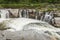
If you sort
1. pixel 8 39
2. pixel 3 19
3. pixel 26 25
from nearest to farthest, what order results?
pixel 8 39 < pixel 26 25 < pixel 3 19

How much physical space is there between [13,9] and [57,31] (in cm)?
773

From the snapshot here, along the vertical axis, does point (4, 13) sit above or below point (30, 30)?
above

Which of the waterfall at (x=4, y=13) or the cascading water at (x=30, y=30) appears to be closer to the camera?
the cascading water at (x=30, y=30)

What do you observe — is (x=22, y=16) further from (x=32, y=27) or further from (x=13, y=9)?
(x=32, y=27)

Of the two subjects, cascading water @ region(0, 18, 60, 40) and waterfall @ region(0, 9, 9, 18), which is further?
waterfall @ region(0, 9, 9, 18)

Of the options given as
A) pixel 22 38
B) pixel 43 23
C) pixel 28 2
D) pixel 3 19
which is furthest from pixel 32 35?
pixel 28 2

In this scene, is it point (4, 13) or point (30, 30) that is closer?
point (30, 30)

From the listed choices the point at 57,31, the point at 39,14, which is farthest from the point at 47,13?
the point at 57,31

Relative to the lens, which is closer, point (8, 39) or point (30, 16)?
point (8, 39)

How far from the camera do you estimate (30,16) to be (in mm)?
27062

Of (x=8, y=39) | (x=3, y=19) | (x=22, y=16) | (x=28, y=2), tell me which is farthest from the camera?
(x=28, y=2)

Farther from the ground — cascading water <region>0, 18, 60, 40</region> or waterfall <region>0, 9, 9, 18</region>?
waterfall <region>0, 9, 9, 18</region>

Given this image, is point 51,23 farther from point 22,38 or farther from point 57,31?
point 22,38

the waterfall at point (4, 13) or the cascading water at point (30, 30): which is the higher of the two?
the waterfall at point (4, 13)
